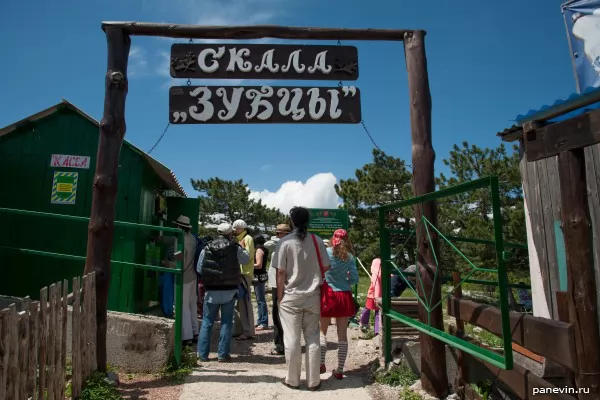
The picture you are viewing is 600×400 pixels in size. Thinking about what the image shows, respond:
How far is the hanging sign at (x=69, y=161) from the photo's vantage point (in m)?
6.45

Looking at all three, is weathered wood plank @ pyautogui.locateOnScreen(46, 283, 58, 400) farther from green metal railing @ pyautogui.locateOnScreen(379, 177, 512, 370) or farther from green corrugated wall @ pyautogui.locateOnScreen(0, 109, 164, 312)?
green metal railing @ pyautogui.locateOnScreen(379, 177, 512, 370)

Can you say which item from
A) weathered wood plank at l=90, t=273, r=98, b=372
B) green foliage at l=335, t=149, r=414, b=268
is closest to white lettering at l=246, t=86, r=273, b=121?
weathered wood plank at l=90, t=273, r=98, b=372

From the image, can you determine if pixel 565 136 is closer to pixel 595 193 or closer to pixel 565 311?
pixel 565 311

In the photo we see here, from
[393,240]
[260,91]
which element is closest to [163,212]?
[260,91]

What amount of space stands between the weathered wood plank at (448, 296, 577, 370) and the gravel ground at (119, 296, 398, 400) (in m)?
1.49

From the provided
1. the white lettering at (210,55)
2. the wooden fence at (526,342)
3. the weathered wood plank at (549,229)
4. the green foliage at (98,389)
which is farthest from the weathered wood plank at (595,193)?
the green foliage at (98,389)

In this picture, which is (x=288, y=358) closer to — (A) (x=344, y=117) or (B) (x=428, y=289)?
(B) (x=428, y=289)

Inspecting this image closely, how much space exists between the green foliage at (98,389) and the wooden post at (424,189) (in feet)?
9.64

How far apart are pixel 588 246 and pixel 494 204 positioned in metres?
0.56

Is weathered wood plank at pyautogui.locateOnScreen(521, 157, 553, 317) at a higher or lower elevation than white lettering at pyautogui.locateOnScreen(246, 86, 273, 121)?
lower

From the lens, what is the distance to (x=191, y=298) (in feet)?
20.8

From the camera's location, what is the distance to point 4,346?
8.68ft

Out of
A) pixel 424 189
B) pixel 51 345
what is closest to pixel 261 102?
pixel 424 189

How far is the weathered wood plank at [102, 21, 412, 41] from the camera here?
5.06 meters
